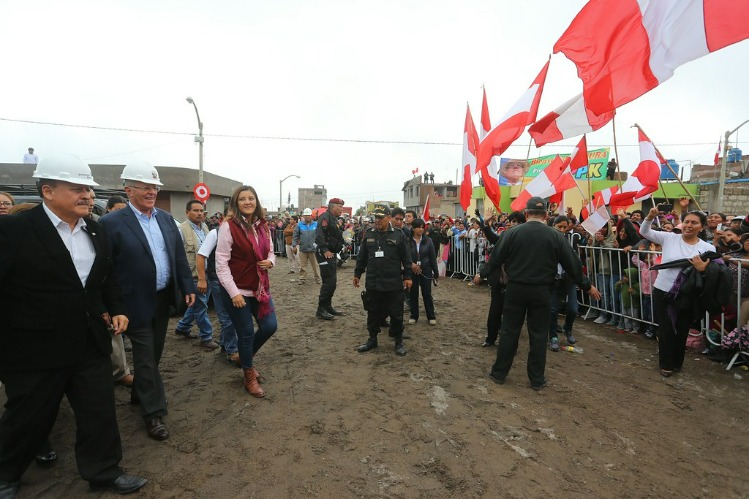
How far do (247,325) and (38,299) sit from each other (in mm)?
1713

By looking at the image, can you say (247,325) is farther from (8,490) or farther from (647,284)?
(647,284)

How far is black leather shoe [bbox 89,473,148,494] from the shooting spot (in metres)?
2.47

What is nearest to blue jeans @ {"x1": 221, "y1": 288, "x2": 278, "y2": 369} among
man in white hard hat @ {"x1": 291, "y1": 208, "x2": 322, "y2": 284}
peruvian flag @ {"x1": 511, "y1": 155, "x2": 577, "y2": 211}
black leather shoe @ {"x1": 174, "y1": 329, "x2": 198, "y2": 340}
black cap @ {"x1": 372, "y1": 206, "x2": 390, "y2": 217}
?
black cap @ {"x1": 372, "y1": 206, "x2": 390, "y2": 217}

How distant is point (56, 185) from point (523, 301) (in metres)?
4.10

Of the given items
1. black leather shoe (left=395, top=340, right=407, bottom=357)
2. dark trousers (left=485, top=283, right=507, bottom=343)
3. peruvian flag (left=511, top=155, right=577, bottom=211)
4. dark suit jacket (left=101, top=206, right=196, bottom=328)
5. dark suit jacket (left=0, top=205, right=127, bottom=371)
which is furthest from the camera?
peruvian flag (left=511, top=155, right=577, bottom=211)

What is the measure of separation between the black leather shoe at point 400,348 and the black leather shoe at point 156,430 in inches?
111

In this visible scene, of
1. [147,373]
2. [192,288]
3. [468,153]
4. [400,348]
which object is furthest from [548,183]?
[147,373]

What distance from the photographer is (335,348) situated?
17.8 feet

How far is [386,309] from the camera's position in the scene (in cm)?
531

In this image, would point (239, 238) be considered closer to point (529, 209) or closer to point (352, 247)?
point (529, 209)

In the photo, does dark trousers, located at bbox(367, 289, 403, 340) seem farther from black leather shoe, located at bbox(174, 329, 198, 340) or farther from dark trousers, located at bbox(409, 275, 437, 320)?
black leather shoe, located at bbox(174, 329, 198, 340)

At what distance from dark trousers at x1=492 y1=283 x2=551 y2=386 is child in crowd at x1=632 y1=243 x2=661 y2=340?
2915 millimetres

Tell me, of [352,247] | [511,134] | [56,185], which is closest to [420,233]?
[511,134]

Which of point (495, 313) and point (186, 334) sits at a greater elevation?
point (495, 313)
